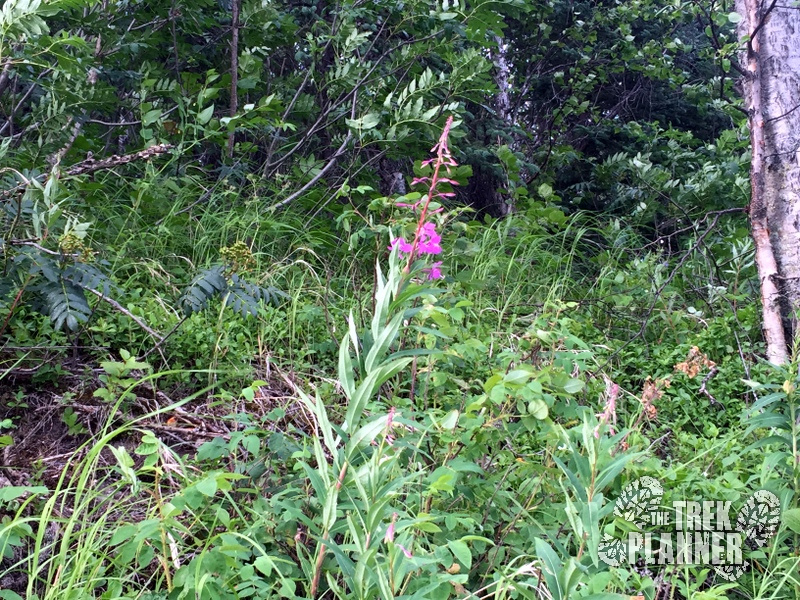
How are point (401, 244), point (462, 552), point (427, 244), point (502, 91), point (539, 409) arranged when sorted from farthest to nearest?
point (502, 91)
point (427, 244)
point (539, 409)
point (401, 244)
point (462, 552)

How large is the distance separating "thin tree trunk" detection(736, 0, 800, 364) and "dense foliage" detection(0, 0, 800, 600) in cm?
18

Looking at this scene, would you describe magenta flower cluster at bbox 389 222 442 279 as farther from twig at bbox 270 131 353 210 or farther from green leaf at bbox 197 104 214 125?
twig at bbox 270 131 353 210

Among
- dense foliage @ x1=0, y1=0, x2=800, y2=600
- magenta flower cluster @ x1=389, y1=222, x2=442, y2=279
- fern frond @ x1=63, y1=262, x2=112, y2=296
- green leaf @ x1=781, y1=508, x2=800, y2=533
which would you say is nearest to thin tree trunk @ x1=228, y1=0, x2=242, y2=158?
dense foliage @ x1=0, y1=0, x2=800, y2=600

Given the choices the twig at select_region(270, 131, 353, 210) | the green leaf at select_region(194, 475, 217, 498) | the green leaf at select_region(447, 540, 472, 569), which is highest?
the twig at select_region(270, 131, 353, 210)

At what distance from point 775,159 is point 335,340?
230 cm

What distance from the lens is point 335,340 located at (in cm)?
256

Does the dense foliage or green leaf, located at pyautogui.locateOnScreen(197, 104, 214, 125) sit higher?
green leaf, located at pyautogui.locateOnScreen(197, 104, 214, 125)

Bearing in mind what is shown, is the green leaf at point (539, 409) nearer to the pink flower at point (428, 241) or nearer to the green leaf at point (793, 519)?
the pink flower at point (428, 241)

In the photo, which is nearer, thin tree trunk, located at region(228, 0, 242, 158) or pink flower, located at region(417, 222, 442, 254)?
pink flower, located at region(417, 222, 442, 254)

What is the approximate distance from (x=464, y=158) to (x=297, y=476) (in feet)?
13.8

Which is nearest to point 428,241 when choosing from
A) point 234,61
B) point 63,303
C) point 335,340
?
point 335,340

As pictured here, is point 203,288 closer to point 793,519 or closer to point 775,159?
point 793,519

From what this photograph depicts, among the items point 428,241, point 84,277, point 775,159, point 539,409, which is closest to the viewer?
point 539,409

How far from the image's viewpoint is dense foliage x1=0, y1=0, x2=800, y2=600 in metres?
1.39
